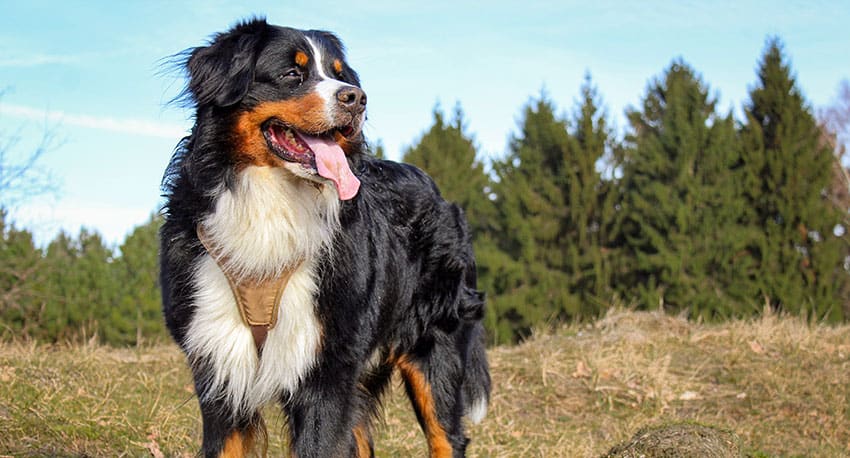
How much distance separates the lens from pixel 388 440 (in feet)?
19.9

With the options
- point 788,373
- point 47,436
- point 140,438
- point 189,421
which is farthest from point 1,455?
point 788,373

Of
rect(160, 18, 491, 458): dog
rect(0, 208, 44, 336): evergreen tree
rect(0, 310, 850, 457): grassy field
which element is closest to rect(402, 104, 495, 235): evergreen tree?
Answer: rect(0, 208, 44, 336): evergreen tree

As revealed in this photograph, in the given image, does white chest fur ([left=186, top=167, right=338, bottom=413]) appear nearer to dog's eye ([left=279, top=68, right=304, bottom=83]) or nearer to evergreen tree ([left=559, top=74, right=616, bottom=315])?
dog's eye ([left=279, top=68, right=304, bottom=83])

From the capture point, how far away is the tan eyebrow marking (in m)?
3.46

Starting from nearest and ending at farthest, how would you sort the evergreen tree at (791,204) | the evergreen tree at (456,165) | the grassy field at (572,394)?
the grassy field at (572,394) < the evergreen tree at (791,204) < the evergreen tree at (456,165)

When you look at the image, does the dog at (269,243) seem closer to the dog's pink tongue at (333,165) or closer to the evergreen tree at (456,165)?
the dog's pink tongue at (333,165)

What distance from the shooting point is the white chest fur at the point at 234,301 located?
3.42 meters

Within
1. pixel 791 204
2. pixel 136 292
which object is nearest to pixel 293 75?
pixel 136 292

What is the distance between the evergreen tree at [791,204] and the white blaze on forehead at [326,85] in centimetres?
1693

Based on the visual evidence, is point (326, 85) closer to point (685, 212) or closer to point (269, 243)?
point (269, 243)

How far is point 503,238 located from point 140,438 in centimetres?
1624

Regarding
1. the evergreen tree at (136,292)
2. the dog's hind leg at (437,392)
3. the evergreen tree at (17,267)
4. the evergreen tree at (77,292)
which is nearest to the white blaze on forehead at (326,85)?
the dog's hind leg at (437,392)

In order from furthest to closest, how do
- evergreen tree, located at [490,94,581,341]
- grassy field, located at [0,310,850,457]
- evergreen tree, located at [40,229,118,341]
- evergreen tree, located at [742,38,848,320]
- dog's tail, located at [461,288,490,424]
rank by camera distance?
evergreen tree, located at [490,94,581,341]
evergreen tree, located at [742,38,848,320]
evergreen tree, located at [40,229,118,341]
grassy field, located at [0,310,850,457]
dog's tail, located at [461,288,490,424]

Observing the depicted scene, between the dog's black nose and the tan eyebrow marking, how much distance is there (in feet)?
0.85
